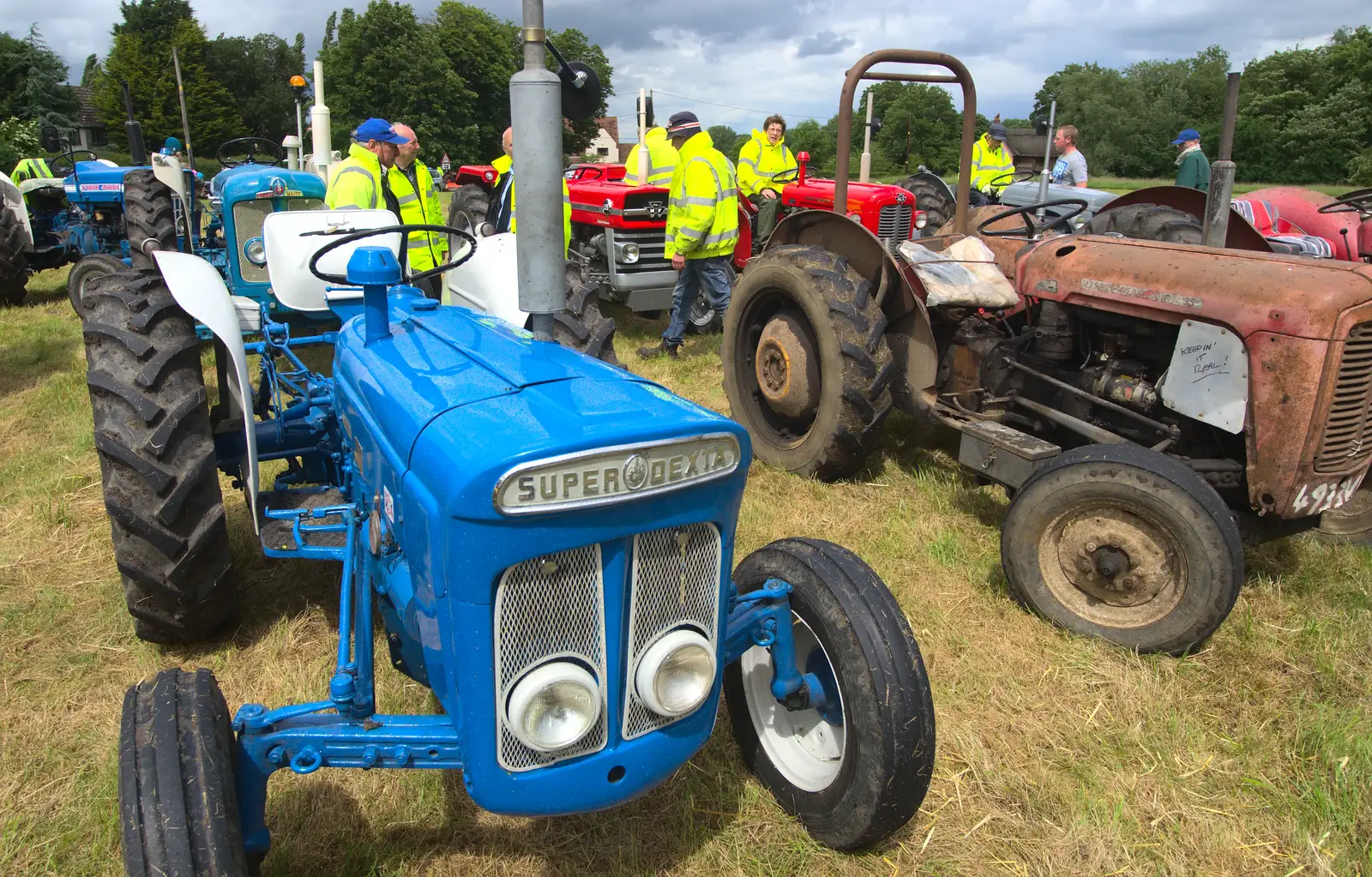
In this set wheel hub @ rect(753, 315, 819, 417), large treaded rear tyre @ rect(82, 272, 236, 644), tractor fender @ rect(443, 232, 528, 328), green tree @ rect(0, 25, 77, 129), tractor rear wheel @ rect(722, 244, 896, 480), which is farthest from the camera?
green tree @ rect(0, 25, 77, 129)

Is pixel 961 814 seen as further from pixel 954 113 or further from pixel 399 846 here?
pixel 954 113

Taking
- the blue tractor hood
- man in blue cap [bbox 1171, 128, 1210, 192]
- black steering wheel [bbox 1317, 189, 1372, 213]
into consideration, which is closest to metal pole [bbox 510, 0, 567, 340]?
the blue tractor hood

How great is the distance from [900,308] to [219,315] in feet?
9.47

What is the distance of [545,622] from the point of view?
62.8 inches

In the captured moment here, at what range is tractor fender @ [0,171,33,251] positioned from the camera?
833 cm

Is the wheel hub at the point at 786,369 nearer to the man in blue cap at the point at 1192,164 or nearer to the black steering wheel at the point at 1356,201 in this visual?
the black steering wheel at the point at 1356,201

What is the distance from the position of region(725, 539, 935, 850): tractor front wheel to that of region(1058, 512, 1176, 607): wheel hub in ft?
4.14

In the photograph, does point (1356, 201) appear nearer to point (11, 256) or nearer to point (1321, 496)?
point (1321, 496)

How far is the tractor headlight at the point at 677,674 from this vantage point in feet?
5.56

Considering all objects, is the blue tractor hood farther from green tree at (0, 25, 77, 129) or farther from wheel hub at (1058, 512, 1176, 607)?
green tree at (0, 25, 77, 129)

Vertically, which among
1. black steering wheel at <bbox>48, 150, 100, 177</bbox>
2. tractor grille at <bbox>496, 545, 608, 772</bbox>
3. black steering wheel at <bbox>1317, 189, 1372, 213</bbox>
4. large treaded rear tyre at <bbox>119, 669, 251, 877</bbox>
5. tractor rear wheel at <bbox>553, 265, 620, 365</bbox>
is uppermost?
black steering wheel at <bbox>48, 150, 100, 177</bbox>

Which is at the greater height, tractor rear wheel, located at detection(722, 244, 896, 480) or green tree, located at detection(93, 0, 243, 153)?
green tree, located at detection(93, 0, 243, 153)

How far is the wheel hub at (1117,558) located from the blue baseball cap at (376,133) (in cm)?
458

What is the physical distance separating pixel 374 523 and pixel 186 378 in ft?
3.87
